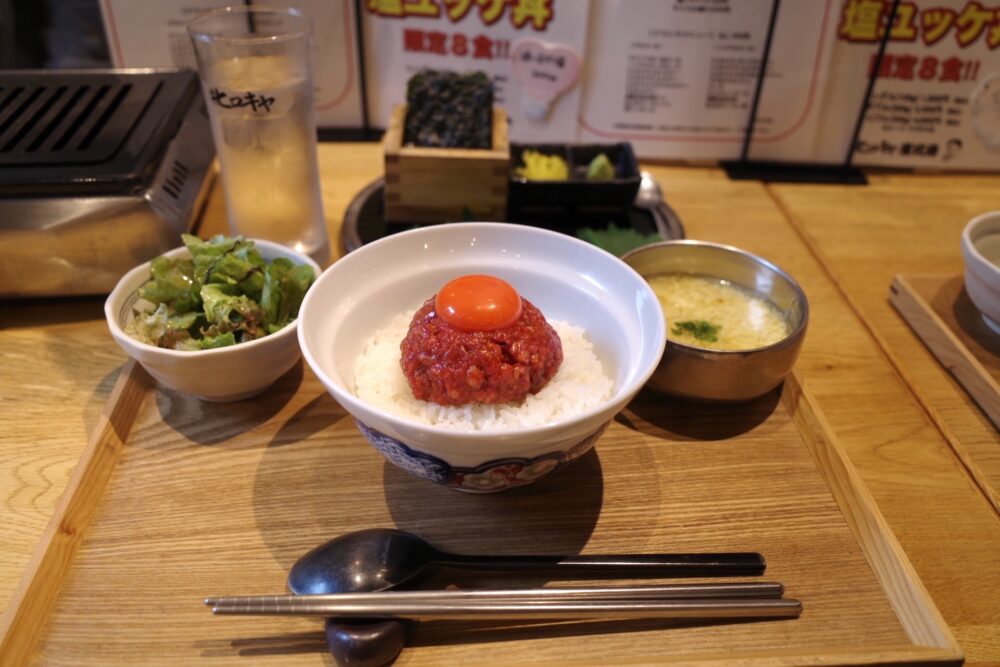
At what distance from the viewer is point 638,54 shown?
2.68 meters

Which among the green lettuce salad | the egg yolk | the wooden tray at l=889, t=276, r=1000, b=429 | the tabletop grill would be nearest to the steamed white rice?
the egg yolk

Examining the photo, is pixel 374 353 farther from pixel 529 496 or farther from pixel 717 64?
pixel 717 64

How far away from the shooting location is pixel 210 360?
1.46m

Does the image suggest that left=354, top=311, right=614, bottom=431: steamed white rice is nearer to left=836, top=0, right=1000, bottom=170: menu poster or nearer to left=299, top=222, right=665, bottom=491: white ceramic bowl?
left=299, top=222, right=665, bottom=491: white ceramic bowl

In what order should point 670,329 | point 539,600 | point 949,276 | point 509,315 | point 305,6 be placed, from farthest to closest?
point 305,6 < point 949,276 < point 670,329 < point 509,315 < point 539,600

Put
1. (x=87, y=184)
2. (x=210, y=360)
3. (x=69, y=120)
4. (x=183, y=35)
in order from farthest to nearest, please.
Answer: (x=183, y=35) < (x=69, y=120) < (x=87, y=184) < (x=210, y=360)

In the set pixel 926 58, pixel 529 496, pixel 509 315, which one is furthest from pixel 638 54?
pixel 529 496

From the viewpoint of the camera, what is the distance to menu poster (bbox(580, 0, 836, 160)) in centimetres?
259

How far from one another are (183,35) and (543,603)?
2.58 metres

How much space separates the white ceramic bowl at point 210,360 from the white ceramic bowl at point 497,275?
0.19m

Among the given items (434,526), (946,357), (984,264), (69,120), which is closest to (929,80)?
(984,264)

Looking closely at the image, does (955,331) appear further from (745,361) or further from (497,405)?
(497,405)

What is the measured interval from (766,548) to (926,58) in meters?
2.31

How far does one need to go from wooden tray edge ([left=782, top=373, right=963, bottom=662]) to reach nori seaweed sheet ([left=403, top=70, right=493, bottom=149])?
1.28 metres
